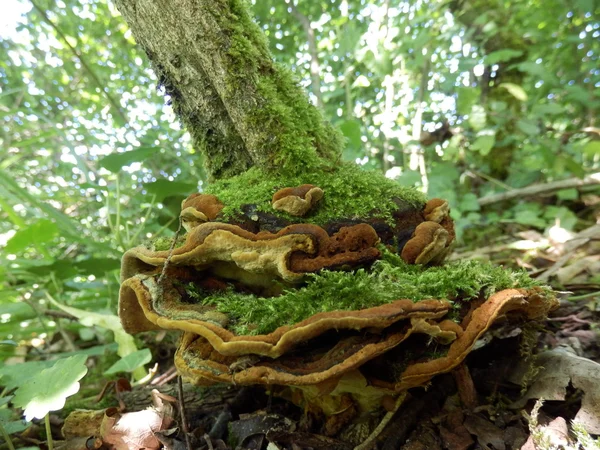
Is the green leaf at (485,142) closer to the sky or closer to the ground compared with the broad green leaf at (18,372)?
closer to the sky

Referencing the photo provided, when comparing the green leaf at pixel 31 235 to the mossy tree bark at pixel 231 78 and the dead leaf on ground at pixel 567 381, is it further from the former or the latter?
the dead leaf on ground at pixel 567 381

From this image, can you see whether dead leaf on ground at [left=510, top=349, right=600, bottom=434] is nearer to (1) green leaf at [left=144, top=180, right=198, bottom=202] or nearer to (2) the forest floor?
(2) the forest floor

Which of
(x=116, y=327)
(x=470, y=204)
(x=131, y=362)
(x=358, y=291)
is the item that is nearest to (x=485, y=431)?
(x=358, y=291)

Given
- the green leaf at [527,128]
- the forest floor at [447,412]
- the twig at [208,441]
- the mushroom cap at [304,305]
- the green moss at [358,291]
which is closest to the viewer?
the mushroom cap at [304,305]

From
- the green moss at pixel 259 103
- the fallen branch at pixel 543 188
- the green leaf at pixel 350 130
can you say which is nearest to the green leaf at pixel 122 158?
the green moss at pixel 259 103

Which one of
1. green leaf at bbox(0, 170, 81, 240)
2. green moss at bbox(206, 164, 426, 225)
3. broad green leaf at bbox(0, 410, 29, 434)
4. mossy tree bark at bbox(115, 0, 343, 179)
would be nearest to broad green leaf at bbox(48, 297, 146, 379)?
green leaf at bbox(0, 170, 81, 240)

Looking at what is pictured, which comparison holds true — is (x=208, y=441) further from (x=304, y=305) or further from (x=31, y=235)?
(x=31, y=235)
